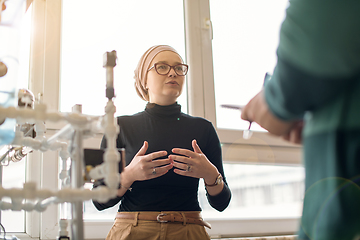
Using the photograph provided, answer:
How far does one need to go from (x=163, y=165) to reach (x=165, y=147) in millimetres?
71

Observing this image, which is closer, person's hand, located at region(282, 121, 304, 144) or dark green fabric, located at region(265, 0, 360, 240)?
dark green fabric, located at region(265, 0, 360, 240)

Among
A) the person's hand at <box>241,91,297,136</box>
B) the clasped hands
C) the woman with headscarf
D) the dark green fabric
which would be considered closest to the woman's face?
the woman with headscarf

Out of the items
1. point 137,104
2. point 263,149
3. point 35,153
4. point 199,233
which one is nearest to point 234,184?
point 263,149

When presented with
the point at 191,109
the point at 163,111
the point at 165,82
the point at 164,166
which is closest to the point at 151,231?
the point at 164,166

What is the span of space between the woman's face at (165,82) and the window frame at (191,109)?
507 millimetres

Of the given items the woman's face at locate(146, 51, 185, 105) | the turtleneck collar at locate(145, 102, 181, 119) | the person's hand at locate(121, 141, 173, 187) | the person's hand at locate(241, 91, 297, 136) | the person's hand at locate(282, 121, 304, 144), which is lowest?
the person's hand at locate(121, 141, 173, 187)

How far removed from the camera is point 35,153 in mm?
1663

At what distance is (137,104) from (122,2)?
2.12 feet

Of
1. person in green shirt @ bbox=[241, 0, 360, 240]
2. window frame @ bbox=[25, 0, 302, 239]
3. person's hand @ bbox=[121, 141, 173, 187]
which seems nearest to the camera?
person in green shirt @ bbox=[241, 0, 360, 240]

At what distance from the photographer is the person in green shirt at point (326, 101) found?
Answer: 530 millimetres

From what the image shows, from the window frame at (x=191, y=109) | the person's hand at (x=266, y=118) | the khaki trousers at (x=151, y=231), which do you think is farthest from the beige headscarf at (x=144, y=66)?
the person's hand at (x=266, y=118)

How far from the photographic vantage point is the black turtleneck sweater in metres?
1.29

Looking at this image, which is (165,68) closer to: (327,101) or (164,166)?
(164,166)

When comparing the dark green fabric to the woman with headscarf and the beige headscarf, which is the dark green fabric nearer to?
the woman with headscarf
